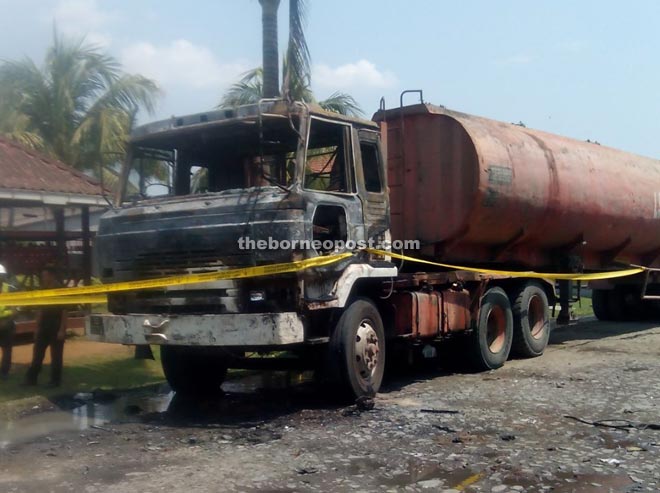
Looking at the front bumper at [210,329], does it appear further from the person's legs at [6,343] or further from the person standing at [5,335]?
the person's legs at [6,343]

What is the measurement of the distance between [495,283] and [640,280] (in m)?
5.42

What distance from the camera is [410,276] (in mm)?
9086

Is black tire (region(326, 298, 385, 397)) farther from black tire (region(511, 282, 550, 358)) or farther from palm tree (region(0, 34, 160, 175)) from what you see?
palm tree (region(0, 34, 160, 175))

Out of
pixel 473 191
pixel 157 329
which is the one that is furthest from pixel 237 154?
pixel 473 191

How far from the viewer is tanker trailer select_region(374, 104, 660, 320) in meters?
9.72

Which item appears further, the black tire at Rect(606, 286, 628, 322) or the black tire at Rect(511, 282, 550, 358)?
the black tire at Rect(606, 286, 628, 322)

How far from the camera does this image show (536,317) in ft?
38.2

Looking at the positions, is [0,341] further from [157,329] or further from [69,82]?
[69,82]

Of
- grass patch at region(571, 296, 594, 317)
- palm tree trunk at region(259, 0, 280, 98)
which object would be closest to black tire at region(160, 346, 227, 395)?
palm tree trunk at region(259, 0, 280, 98)

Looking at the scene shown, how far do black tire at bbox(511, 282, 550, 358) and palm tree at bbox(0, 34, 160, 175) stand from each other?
35.3ft

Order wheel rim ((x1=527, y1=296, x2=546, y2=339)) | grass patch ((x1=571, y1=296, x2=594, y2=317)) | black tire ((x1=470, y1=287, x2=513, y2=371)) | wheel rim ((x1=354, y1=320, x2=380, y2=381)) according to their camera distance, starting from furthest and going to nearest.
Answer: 1. grass patch ((x1=571, y1=296, x2=594, y2=317))
2. wheel rim ((x1=527, y1=296, x2=546, y2=339))
3. black tire ((x1=470, y1=287, x2=513, y2=371))
4. wheel rim ((x1=354, y1=320, x2=380, y2=381))

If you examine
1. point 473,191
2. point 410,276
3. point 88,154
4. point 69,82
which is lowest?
point 410,276

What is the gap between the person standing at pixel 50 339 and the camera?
9078 millimetres

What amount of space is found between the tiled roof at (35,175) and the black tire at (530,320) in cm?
664
